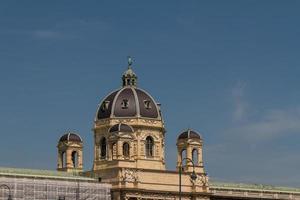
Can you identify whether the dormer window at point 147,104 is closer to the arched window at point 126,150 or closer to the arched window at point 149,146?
the arched window at point 149,146

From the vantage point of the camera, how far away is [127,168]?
158m

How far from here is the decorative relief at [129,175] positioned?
15688 cm

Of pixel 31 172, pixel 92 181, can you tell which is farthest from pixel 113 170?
pixel 31 172

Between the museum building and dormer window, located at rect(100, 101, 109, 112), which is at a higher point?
dormer window, located at rect(100, 101, 109, 112)

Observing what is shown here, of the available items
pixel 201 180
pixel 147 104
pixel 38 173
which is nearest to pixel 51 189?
pixel 38 173

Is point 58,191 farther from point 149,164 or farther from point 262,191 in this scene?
point 262,191

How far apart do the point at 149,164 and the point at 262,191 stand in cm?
2680

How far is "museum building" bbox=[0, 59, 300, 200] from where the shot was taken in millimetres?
153000

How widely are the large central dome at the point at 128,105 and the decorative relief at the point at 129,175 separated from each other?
1328 centimetres

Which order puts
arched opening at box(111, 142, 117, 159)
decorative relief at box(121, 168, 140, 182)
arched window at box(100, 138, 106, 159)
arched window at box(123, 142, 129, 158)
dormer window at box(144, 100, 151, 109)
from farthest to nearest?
1. dormer window at box(144, 100, 151, 109)
2. arched window at box(100, 138, 106, 159)
3. arched opening at box(111, 142, 117, 159)
4. arched window at box(123, 142, 129, 158)
5. decorative relief at box(121, 168, 140, 182)

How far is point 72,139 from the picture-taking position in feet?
566

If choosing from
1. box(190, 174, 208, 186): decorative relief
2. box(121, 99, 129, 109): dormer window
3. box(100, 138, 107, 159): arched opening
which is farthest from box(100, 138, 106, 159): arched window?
box(190, 174, 208, 186): decorative relief

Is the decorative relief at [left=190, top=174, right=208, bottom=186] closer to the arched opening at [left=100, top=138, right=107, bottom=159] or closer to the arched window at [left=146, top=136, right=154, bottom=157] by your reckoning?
the arched window at [left=146, top=136, right=154, bottom=157]

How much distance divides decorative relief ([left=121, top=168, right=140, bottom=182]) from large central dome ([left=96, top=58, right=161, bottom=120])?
13.3 metres
